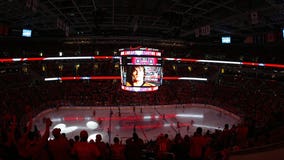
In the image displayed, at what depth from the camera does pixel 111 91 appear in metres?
43.6

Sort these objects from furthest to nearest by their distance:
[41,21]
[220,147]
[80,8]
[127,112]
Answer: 1. [127,112]
2. [41,21]
3. [80,8]
4. [220,147]

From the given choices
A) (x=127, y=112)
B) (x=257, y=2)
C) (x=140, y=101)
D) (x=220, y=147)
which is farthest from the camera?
(x=140, y=101)

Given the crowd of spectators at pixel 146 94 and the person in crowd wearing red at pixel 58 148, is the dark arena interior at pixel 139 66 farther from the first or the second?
the person in crowd wearing red at pixel 58 148

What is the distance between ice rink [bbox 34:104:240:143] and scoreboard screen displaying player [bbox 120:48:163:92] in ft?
15.7

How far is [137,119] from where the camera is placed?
33.4m

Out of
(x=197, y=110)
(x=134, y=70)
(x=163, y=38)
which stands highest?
(x=163, y=38)

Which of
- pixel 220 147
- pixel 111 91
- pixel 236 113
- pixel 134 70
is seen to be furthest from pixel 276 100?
pixel 220 147

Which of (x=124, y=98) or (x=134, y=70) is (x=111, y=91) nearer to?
(x=124, y=98)

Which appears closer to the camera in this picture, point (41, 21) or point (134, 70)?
point (134, 70)

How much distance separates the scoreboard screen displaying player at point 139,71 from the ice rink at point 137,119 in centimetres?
479

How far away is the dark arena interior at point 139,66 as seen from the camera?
25.1 m

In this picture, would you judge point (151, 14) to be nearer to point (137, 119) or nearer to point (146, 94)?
point (137, 119)

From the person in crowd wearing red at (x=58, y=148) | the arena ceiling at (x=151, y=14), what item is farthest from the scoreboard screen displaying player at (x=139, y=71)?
Result: the person in crowd wearing red at (x=58, y=148)

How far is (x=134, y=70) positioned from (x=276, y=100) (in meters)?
18.3
